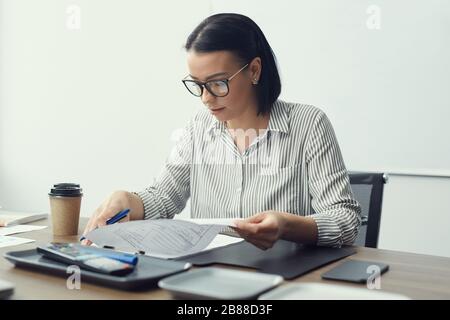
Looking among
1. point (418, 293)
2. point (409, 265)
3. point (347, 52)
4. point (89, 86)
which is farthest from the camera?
point (89, 86)

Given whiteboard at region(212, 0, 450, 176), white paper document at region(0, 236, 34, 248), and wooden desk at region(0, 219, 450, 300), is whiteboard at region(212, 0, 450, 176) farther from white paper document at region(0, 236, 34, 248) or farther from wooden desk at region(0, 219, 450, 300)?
white paper document at region(0, 236, 34, 248)

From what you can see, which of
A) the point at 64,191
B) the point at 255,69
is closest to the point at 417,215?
the point at 255,69

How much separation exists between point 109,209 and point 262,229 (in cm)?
45

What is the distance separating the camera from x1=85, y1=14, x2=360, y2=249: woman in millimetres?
1526

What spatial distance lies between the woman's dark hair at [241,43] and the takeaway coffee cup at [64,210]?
0.52 metres

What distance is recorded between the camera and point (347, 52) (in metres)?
2.62

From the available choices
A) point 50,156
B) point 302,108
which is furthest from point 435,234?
point 50,156

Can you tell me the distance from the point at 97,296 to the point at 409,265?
626 millimetres

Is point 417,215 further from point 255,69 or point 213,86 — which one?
point 213,86

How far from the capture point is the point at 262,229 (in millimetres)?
1110

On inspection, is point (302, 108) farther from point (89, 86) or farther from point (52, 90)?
point (52, 90)

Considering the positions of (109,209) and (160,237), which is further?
(109,209)

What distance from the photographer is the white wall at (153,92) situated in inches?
98.5

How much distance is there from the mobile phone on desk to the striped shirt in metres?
0.53
